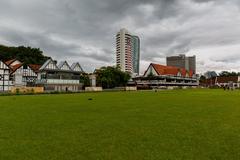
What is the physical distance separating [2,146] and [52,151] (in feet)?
4.28

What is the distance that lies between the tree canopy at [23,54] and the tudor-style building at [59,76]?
1158 cm

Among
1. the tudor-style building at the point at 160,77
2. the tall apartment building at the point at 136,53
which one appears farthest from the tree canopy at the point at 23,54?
the tall apartment building at the point at 136,53

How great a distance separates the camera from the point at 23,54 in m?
65.9

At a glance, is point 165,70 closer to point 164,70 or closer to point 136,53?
point 164,70

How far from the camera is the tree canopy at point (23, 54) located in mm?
63672

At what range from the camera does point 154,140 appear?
6.53 metres

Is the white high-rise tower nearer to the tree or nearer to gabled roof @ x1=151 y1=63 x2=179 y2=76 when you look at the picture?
gabled roof @ x1=151 y1=63 x2=179 y2=76

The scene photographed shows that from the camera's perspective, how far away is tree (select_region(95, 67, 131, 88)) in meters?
67.7

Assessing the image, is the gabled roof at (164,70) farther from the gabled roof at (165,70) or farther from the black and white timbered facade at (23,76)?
the black and white timbered facade at (23,76)

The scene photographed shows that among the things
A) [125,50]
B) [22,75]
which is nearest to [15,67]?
[22,75]

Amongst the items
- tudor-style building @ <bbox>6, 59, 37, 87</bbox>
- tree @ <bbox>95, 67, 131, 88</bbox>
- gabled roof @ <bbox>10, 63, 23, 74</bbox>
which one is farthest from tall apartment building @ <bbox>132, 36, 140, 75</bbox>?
gabled roof @ <bbox>10, 63, 23, 74</bbox>

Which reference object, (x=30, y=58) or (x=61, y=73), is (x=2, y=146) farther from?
(x=30, y=58)

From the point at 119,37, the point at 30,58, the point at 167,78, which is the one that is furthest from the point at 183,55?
the point at 30,58

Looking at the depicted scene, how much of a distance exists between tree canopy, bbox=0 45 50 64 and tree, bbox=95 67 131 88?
15749 mm
